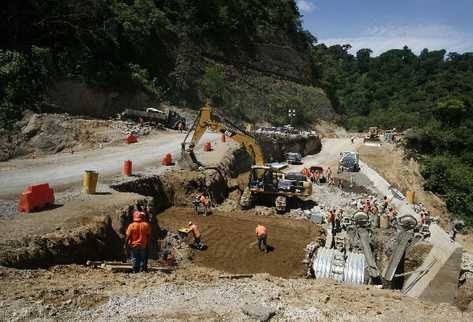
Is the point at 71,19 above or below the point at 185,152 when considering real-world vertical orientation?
above

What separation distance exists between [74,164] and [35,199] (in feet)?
27.9

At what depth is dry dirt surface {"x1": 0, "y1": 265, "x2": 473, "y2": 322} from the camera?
853cm

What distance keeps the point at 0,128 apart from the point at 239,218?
15.4 metres

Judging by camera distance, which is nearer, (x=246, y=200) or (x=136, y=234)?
(x=136, y=234)

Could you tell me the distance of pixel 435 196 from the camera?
4284 centimetres

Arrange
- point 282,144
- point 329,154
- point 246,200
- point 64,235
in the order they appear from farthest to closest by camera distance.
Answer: point 329,154
point 282,144
point 246,200
point 64,235

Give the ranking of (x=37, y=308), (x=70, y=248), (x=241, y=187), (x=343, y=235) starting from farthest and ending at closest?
(x=241, y=187) → (x=343, y=235) → (x=70, y=248) → (x=37, y=308)

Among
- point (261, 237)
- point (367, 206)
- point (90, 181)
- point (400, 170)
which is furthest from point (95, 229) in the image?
point (400, 170)

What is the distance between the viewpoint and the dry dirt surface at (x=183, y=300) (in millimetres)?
8531

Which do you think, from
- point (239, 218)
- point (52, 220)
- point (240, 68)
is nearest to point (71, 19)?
point (239, 218)

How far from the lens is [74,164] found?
22.8 metres

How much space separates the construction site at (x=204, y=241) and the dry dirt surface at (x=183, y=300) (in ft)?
0.13

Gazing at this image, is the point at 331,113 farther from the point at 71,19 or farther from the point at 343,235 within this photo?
the point at 343,235

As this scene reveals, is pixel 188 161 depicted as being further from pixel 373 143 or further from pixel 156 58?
pixel 373 143
